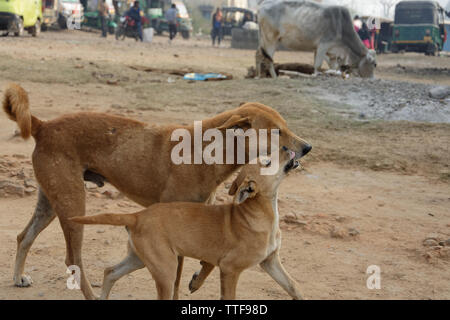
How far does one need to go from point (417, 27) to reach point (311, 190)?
32512 millimetres

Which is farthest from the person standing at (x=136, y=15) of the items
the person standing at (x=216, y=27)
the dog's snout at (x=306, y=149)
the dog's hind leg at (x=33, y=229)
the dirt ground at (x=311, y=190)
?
the dog's snout at (x=306, y=149)

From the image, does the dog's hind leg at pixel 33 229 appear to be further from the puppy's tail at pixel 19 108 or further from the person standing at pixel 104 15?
the person standing at pixel 104 15

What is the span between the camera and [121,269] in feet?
15.1

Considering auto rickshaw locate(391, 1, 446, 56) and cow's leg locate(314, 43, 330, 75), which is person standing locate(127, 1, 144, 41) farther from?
auto rickshaw locate(391, 1, 446, 56)

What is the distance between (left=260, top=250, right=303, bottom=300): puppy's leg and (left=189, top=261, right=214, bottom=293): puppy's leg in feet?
1.42

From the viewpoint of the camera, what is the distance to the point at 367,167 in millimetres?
9156

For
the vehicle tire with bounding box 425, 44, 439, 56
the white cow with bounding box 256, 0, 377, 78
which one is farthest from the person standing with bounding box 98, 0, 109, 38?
the vehicle tire with bounding box 425, 44, 439, 56

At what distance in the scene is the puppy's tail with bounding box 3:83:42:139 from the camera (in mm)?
4750

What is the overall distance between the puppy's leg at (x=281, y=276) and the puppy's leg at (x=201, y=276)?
43cm

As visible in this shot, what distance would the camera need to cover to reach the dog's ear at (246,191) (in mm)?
4441

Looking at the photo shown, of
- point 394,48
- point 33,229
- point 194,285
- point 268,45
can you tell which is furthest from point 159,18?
point 194,285

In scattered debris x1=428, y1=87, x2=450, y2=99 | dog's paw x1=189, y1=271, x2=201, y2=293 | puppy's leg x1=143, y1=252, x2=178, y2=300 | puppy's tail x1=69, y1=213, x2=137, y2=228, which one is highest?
scattered debris x1=428, y1=87, x2=450, y2=99

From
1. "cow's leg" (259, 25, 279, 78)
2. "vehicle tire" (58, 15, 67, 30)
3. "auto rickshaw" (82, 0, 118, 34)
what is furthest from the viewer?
"auto rickshaw" (82, 0, 118, 34)
